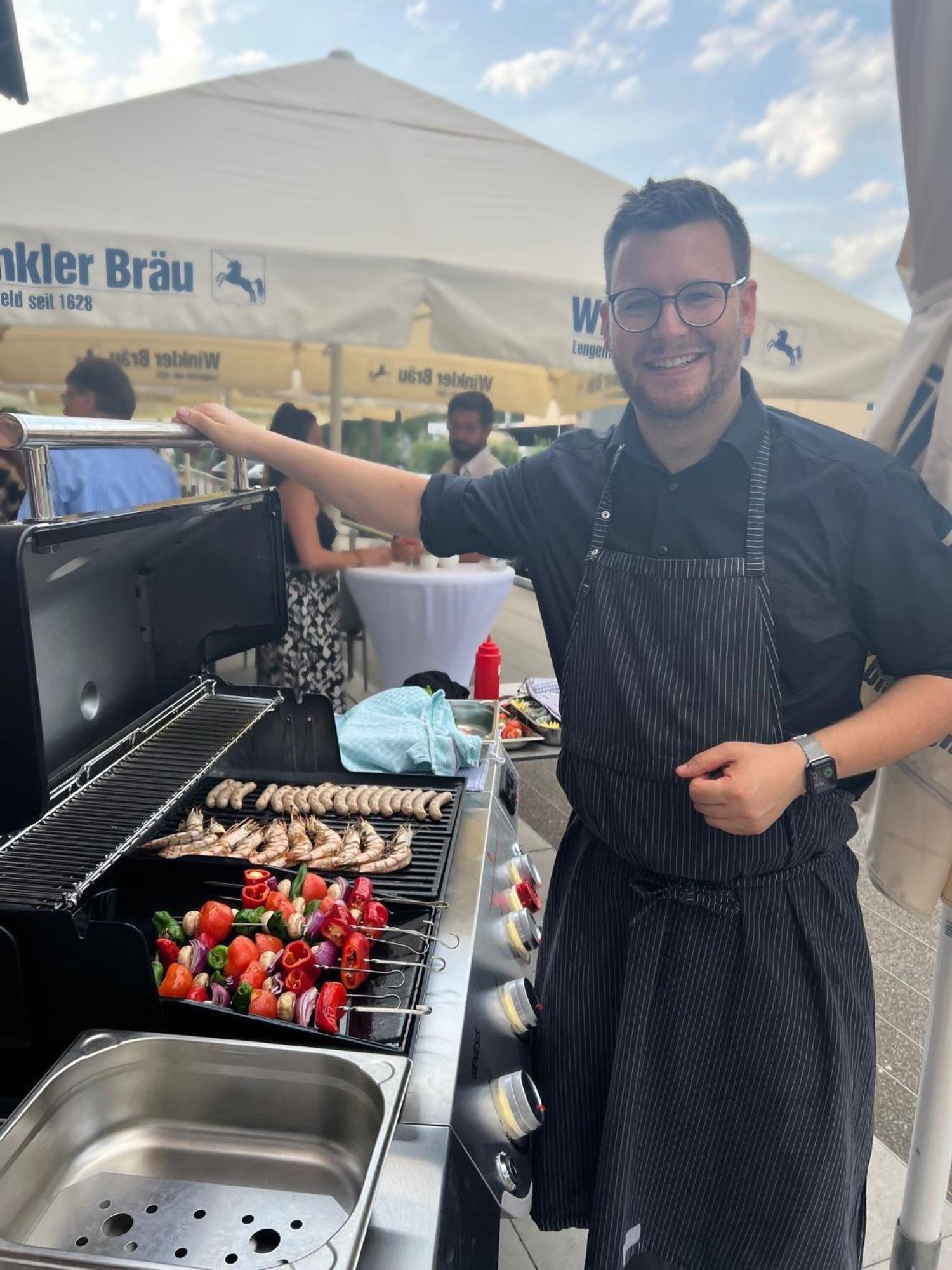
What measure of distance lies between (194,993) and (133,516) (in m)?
0.73

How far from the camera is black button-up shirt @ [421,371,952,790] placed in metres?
1.32

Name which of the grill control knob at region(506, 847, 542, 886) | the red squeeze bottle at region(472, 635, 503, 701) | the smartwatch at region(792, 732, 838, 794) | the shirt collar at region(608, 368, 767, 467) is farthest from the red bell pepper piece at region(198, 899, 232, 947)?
the red squeeze bottle at region(472, 635, 503, 701)

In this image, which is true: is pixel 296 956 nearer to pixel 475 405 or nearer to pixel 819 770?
pixel 819 770

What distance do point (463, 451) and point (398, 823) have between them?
144 inches

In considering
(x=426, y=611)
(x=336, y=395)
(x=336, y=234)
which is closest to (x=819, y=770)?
(x=336, y=234)

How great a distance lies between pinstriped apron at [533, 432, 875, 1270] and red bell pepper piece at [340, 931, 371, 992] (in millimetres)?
483

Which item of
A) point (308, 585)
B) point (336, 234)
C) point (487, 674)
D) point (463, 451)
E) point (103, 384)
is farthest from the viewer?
point (463, 451)

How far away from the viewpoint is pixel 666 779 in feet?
4.63

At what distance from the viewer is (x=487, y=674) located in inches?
113

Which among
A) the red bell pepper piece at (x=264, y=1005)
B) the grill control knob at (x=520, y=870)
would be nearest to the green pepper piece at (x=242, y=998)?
the red bell pepper piece at (x=264, y=1005)

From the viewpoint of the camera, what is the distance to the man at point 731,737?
133 centimetres

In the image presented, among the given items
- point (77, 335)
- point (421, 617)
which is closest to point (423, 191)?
point (421, 617)

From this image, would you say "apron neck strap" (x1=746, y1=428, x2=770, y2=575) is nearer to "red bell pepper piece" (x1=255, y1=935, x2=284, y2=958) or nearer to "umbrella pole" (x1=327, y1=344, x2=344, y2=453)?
"red bell pepper piece" (x1=255, y1=935, x2=284, y2=958)

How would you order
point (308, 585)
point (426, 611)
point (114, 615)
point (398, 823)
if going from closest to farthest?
point (114, 615) < point (398, 823) < point (308, 585) < point (426, 611)
